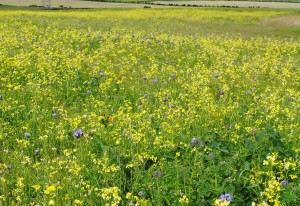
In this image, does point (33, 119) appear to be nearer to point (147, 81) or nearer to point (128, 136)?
point (128, 136)

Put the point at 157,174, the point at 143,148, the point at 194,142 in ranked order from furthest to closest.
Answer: the point at 143,148 → the point at 194,142 → the point at 157,174

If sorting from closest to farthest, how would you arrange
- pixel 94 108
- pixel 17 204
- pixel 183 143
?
pixel 17 204 → pixel 183 143 → pixel 94 108

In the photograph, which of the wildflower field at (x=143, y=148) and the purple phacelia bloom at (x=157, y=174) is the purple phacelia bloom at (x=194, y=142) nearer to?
the wildflower field at (x=143, y=148)

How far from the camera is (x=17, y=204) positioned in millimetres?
4641

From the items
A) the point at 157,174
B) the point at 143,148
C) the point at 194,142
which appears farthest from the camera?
the point at 143,148

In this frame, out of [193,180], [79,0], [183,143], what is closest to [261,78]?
[183,143]

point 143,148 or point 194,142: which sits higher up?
point 194,142

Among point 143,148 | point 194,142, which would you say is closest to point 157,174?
point 194,142

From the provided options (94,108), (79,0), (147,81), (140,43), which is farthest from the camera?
(79,0)

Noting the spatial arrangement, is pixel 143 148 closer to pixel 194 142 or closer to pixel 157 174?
pixel 194 142

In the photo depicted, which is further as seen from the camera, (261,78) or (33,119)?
(261,78)

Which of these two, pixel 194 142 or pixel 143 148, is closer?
pixel 194 142

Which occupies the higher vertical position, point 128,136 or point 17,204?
point 128,136

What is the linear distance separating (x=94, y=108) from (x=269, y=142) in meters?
3.81
